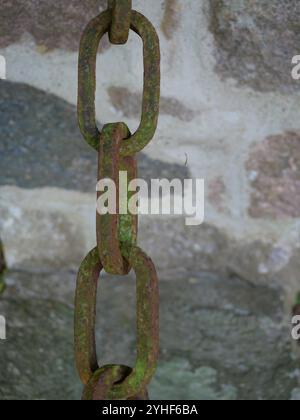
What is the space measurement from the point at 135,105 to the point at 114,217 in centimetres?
41

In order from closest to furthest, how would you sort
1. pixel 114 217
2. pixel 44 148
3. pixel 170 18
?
pixel 114 217 < pixel 170 18 < pixel 44 148

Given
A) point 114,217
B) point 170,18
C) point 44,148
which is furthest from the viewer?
point 44,148

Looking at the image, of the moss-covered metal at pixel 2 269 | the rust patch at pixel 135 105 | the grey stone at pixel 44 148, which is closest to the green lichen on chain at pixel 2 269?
the moss-covered metal at pixel 2 269

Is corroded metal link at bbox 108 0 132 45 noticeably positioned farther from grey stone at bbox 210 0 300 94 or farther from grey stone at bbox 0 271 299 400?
grey stone at bbox 0 271 299 400

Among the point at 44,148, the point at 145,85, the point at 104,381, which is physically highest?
the point at 44,148

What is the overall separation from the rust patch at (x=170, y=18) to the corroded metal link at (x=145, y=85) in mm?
274

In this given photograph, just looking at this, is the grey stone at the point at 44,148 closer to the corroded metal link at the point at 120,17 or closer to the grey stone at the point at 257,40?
the grey stone at the point at 257,40

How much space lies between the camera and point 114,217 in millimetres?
455

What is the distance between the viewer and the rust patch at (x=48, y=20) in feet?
2.55

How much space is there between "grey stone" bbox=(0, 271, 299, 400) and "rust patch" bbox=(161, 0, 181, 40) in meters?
0.37

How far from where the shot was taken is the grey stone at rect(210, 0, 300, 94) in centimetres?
76

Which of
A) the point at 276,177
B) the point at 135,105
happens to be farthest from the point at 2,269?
the point at 276,177

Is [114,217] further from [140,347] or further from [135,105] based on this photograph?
[135,105]

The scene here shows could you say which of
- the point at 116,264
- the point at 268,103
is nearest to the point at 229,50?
the point at 268,103
